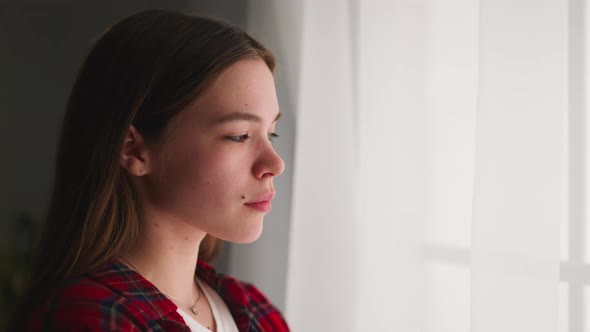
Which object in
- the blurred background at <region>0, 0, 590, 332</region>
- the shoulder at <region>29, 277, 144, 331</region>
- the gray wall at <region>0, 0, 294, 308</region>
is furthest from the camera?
the gray wall at <region>0, 0, 294, 308</region>

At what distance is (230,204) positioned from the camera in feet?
3.09

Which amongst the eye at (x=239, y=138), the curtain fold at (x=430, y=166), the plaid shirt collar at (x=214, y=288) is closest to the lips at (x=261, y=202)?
the eye at (x=239, y=138)

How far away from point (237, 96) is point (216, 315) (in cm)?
44

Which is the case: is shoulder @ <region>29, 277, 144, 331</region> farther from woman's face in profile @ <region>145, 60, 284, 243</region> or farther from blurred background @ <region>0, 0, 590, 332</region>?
blurred background @ <region>0, 0, 590, 332</region>

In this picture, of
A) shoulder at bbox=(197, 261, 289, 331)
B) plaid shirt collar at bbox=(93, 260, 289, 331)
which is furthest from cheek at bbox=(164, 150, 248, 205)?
shoulder at bbox=(197, 261, 289, 331)

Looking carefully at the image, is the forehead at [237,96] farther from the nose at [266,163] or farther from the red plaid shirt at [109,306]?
the red plaid shirt at [109,306]

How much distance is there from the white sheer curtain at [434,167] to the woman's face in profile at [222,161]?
1.19ft

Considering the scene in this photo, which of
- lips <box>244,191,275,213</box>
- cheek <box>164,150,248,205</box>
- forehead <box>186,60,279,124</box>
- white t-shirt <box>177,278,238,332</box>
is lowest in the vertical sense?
white t-shirt <box>177,278,238,332</box>

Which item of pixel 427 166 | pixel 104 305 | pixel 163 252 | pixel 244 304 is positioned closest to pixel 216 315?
pixel 244 304

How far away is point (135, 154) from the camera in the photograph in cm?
95

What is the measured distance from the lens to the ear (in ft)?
3.09

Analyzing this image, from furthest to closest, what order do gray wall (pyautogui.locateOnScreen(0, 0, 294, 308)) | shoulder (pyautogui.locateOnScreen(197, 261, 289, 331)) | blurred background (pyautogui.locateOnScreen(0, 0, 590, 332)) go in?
gray wall (pyautogui.locateOnScreen(0, 0, 294, 308)), shoulder (pyautogui.locateOnScreen(197, 261, 289, 331)), blurred background (pyautogui.locateOnScreen(0, 0, 590, 332))

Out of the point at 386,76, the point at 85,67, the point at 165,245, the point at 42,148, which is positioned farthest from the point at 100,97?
the point at 42,148

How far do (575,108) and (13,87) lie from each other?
2574 mm
